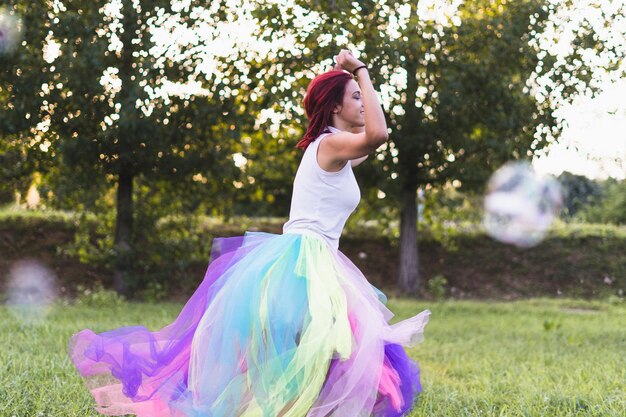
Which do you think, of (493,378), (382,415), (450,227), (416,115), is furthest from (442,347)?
(450,227)

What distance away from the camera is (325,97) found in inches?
139

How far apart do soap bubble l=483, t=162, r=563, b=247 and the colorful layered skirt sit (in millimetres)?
12564

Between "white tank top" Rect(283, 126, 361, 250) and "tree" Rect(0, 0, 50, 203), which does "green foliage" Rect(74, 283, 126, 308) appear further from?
"white tank top" Rect(283, 126, 361, 250)

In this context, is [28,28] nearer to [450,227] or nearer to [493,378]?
[493,378]

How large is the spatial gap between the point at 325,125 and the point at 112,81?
9426 millimetres

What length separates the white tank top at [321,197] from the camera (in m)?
3.37

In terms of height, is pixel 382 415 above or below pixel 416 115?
below

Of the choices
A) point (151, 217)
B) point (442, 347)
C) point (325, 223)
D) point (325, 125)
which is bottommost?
point (442, 347)

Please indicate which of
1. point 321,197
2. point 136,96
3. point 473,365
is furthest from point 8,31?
point 321,197

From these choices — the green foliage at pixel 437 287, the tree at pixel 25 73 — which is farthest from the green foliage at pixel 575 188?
the tree at pixel 25 73

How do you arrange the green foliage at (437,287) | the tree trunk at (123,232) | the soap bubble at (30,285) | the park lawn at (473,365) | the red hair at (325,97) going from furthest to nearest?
Answer: the green foliage at (437,287)
the soap bubble at (30,285)
the tree trunk at (123,232)
the park lawn at (473,365)
the red hair at (325,97)

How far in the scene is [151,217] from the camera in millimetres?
14305

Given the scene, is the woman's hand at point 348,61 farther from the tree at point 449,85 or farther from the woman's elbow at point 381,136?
the tree at point 449,85

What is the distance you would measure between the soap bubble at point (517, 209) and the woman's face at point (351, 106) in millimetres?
12494
